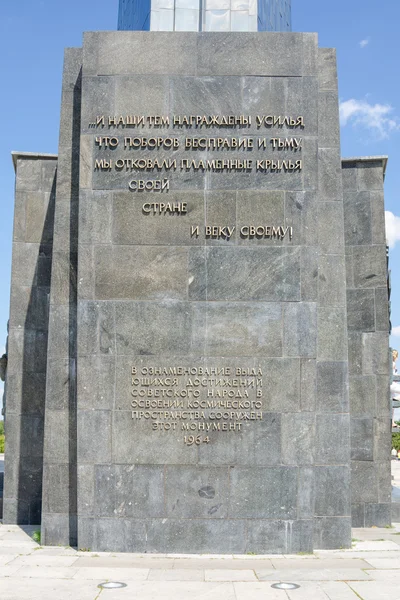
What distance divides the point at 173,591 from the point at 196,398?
4.36 m

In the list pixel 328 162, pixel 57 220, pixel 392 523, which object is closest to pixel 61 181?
pixel 57 220

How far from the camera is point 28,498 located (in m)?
17.9

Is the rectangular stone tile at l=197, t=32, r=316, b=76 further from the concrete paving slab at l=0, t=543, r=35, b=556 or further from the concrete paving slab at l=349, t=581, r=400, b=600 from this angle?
the concrete paving slab at l=0, t=543, r=35, b=556

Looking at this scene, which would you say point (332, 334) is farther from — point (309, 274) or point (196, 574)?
point (196, 574)

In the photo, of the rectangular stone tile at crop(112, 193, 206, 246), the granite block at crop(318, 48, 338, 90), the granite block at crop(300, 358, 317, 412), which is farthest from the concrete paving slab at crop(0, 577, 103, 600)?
the granite block at crop(318, 48, 338, 90)

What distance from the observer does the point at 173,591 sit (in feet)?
37.1

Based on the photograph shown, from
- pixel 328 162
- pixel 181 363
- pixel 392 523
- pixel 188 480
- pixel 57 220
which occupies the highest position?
pixel 328 162

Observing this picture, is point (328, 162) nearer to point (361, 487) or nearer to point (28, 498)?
point (361, 487)

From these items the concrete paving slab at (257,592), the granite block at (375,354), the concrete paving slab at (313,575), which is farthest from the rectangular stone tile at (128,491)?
the granite block at (375,354)

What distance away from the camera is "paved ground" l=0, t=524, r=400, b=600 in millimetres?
11117

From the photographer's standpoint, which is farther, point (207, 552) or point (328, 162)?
point (328, 162)

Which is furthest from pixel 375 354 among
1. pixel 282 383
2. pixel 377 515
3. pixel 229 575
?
pixel 229 575

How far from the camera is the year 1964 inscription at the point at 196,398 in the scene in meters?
14.8

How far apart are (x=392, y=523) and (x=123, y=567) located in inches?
334
